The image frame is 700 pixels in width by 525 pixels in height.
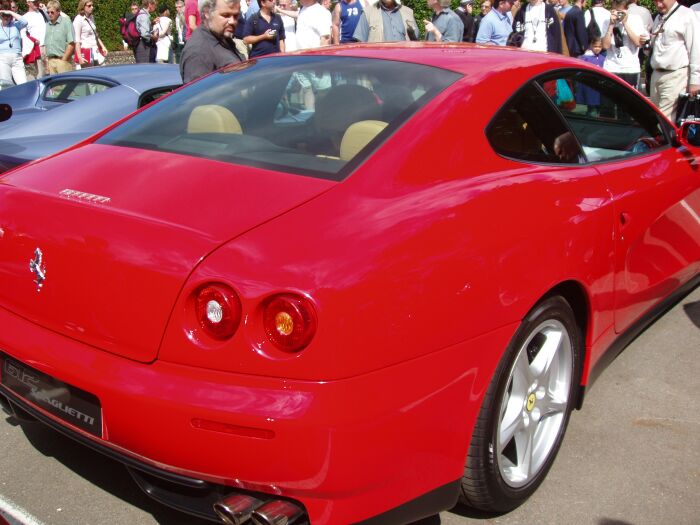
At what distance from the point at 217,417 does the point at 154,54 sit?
14.8m

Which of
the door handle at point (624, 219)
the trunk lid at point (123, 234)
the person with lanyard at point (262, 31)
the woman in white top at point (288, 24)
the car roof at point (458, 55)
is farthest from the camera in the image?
the woman in white top at point (288, 24)

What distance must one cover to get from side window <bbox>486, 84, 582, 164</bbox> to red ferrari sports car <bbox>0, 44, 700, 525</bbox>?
10 mm

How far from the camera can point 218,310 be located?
217 centimetres

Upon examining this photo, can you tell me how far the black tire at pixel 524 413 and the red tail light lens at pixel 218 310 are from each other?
797 millimetres

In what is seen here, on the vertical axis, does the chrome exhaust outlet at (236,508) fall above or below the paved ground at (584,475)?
above

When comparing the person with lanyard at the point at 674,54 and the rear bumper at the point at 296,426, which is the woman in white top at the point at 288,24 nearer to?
Result: the person with lanyard at the point at 674,54

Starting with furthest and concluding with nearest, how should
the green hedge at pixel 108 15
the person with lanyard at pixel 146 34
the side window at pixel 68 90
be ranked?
the green hedge at pixel 108 15, the person with lanyard at pixel 146 34, the side window at pixel 68 90

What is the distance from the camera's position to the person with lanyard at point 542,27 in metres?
10.6

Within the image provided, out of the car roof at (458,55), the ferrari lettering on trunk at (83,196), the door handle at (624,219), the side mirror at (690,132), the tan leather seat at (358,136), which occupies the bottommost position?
the door handle at (624,219)

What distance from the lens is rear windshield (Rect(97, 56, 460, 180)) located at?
2.72m

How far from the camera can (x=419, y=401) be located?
221cm

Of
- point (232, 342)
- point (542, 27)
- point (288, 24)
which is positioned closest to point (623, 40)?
point (542, 27)

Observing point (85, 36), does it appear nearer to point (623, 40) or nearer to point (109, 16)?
point (623, 40)

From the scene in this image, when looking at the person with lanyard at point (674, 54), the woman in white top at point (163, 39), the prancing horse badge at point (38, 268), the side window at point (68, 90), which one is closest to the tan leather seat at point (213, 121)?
the prancing horse badge at point (38, 268)
